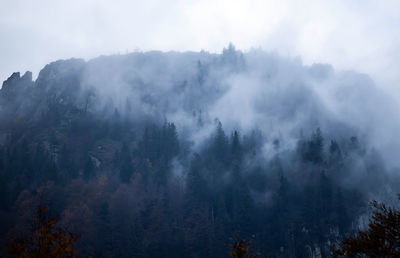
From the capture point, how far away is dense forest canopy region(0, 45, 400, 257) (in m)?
71.4

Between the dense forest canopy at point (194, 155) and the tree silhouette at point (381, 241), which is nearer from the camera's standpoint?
the tree silhouette at point (381, 241)

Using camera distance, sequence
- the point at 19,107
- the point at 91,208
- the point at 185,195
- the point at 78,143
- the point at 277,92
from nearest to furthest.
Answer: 1. the point at 91,208
2. the point at 185,195
3. the point at 78,143
4. the point at 19,107
5. the point at 277,92

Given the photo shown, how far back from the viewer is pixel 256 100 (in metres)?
137

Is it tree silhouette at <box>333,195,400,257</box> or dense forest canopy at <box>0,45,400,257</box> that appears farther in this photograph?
dense forest canopy at <box>0,45,400,257</box>

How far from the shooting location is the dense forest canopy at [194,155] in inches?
2810

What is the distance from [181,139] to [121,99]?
3844cm

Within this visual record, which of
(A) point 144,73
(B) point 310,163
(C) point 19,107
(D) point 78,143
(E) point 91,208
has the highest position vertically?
(A) point 144,73

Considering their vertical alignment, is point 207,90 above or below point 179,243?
above

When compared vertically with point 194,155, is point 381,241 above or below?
below

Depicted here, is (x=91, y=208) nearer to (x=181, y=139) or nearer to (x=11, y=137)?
(x=181, y=139)

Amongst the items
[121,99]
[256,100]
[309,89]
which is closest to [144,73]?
[121,99]

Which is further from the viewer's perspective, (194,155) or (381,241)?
(194,155)

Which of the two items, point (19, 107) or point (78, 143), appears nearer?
point (78, 143)

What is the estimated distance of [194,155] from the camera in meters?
93.4
